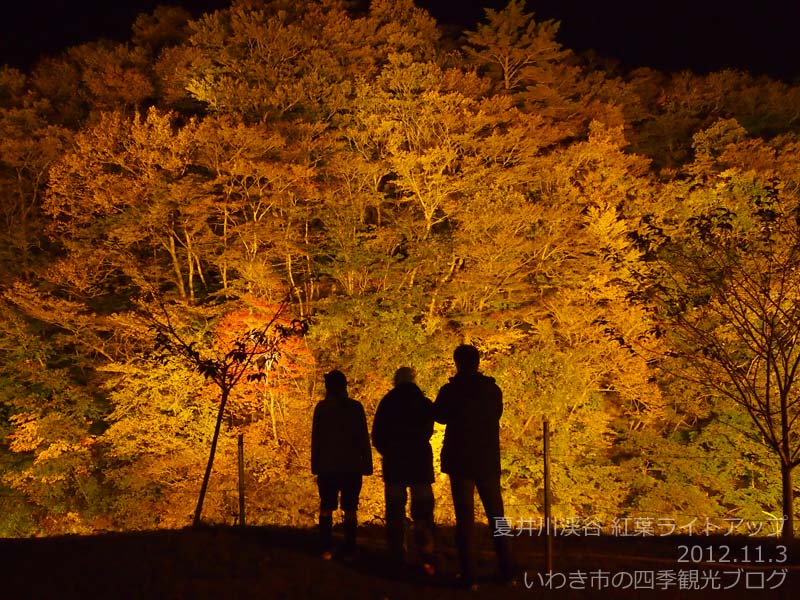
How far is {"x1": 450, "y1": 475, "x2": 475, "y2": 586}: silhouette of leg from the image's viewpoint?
4.99 m

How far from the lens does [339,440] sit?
18.8 feet

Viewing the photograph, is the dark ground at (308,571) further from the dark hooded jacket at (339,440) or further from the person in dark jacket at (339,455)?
the dark hooded jacket at (339,440)

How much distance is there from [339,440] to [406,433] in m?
0.61

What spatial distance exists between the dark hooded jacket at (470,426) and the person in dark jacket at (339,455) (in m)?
0.90

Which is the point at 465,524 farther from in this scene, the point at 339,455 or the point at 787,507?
the point at 787,507

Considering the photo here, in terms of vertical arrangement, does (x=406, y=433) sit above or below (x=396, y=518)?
above

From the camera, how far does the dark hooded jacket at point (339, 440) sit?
18.8ft

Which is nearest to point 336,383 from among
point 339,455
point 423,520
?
point 339,455

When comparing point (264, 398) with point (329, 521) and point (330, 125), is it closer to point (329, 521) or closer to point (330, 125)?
point (330, 125)

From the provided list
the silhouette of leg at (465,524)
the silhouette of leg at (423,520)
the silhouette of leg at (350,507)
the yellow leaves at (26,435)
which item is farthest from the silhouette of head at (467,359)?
the yellow leaves at (26,435)

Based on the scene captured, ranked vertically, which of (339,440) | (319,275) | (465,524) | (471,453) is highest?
(319,275)

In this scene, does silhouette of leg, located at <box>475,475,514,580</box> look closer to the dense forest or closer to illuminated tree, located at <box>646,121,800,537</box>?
illuminated tree, located at <box>646,121,800,537</box>

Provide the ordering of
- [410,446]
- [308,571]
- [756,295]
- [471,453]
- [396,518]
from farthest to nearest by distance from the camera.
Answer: [756,295] < [396,518] < [410,446] < [308,571] < [471,453]

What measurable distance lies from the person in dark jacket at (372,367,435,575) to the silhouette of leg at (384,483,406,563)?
0.04 metres
